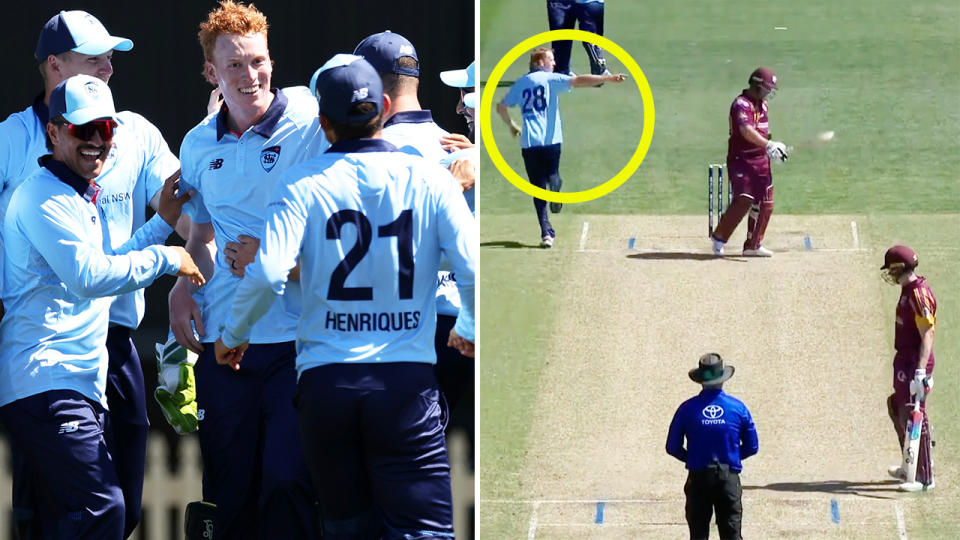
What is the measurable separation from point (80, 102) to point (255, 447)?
4.15 feet

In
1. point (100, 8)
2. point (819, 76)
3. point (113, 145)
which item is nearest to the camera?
point (113, 145)

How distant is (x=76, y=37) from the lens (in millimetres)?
6395

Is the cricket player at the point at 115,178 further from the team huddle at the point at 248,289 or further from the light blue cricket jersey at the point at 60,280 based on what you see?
the light blue cricket jersey at the point at 60,280

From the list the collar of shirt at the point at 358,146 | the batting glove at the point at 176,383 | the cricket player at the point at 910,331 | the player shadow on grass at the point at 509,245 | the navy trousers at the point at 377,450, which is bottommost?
the navy trousers at the point at 377,450

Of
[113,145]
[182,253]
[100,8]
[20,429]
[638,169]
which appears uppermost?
[638,169]

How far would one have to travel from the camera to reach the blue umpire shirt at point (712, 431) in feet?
35.2

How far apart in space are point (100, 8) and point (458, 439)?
8.76ft

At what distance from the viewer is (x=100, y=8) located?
8.65m

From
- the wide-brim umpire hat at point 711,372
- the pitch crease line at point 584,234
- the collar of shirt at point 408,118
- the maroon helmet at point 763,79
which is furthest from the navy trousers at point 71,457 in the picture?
the pitch crease line at point 584,234

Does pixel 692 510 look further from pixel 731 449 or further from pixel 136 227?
pixel 136 227

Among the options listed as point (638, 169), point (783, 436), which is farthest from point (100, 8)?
point (638, 169)

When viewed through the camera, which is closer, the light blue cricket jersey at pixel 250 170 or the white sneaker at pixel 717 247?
the light blue cricket jersey at pixel 250 170

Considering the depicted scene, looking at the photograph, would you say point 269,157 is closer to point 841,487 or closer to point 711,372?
point 711,372

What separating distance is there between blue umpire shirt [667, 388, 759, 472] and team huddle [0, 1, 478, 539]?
4.67 m
